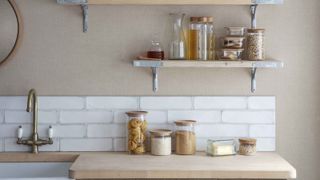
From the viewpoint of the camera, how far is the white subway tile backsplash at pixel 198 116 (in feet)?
11.5

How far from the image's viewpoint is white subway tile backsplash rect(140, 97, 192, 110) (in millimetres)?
3508

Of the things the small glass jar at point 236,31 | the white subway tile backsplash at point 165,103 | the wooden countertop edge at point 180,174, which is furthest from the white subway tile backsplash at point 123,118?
the wooden countertop edge at point 180,174

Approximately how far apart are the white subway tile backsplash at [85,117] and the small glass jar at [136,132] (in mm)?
180

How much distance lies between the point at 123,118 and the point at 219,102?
1.94 feet

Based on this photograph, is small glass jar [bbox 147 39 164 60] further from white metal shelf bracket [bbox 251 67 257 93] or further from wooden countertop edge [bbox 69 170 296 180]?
wooden countertop edge [bbox 69 170 296 180]

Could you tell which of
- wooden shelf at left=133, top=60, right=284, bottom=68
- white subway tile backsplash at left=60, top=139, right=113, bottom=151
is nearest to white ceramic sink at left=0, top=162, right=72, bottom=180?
white subway tile backsplash at left=60, top=139, right=113, bottom=151

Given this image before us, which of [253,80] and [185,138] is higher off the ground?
[253,80]

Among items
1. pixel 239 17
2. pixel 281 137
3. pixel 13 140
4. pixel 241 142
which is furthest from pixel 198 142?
pixel 13 140

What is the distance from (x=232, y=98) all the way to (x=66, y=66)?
3.36ft

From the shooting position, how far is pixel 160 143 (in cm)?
332

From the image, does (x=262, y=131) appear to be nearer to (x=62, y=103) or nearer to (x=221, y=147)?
(x=221, y=147)

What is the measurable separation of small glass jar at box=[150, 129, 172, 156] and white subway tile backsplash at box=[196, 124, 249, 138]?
0.25 m

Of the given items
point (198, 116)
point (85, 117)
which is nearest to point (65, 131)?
point (85, 117)

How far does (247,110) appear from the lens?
11.5 feet
